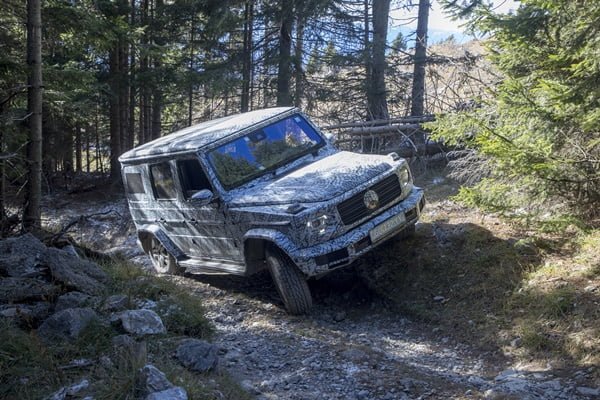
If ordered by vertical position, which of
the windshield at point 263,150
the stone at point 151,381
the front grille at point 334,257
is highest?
the windshield at point 263,150

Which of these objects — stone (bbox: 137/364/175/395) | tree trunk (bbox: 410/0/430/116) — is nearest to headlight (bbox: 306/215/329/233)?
stone (bbox: 137/364/175/395)

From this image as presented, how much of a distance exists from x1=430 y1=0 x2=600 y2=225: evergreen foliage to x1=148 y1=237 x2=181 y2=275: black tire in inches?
188

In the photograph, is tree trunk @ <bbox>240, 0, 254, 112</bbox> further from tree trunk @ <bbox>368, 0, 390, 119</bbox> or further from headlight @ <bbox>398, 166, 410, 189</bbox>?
headlight @ <bbox>398, 166, 410, 189</bbox>

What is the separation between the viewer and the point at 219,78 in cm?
1616

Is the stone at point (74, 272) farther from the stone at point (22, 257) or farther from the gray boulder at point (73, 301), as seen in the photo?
the gray boulder at point (73, 301)

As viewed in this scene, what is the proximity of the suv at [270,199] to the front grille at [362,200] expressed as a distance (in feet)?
0.04

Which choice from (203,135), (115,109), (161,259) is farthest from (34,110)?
(115,109)

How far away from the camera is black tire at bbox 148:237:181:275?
8.80 m

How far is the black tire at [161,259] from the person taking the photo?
8.80 m

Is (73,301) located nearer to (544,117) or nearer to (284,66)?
(544,117)

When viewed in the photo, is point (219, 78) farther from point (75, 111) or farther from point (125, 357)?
point (125, 357)

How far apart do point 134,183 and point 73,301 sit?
4.02m

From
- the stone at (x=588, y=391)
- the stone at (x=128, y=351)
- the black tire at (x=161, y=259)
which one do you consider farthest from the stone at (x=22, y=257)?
the stone at (x=588, y=391)

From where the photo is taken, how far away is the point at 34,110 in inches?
313
